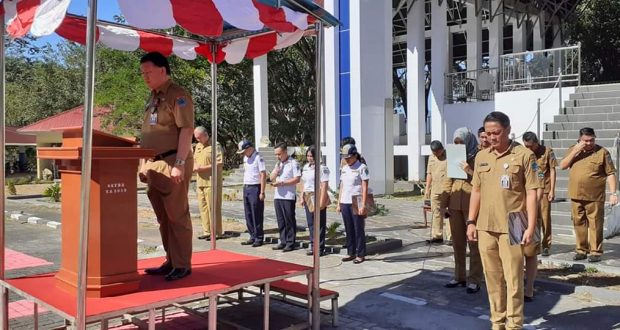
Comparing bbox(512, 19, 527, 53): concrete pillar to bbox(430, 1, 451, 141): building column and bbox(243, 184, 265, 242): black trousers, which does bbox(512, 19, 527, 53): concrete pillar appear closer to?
bbox(430, 1, 451, 141): building column

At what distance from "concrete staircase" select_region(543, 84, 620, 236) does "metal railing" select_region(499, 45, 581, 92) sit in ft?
2.65

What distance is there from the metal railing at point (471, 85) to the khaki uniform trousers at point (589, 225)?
1161cm

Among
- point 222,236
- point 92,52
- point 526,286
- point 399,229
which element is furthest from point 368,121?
point 92,52

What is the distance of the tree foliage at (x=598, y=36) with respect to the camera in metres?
26.8

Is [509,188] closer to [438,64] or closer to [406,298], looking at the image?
[406,298]

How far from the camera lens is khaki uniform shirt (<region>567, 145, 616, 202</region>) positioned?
23.7 feet

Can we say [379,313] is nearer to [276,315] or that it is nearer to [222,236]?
[276,315]

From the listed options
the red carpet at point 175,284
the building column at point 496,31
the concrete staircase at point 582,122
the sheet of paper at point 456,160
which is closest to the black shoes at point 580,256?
the concrete staircase at point 582,122

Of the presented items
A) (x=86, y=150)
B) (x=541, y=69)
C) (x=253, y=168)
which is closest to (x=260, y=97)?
(x=541, y=69)

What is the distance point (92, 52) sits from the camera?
11.1ft

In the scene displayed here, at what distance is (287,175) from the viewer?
863 cm

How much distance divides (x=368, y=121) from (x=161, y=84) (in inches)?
423

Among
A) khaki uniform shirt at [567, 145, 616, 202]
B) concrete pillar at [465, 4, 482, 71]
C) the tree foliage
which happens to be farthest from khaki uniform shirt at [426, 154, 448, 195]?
the tree foliage

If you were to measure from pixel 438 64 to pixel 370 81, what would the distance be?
→ 568cm
